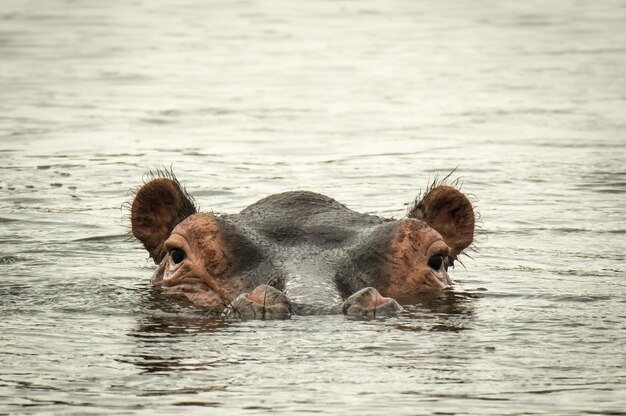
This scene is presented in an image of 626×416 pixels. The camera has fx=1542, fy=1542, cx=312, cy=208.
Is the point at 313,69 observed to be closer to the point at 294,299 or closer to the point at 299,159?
the point at 299,159

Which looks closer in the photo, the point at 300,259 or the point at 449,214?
the point at 300,259

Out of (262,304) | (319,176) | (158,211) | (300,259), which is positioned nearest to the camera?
(262,304)

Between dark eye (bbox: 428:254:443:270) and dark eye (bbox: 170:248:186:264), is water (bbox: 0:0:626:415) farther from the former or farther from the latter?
dark eye (bbox: 170:248:186:264)

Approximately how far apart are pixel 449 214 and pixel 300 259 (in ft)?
6.32

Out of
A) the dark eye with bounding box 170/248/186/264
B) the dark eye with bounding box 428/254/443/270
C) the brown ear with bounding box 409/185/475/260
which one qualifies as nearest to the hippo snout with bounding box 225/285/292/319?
the dark eye with bounding box 170/248/186/264

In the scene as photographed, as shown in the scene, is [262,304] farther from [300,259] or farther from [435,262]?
[435,262]

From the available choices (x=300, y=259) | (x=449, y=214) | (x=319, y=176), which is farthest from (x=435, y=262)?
(x=319, y=176)

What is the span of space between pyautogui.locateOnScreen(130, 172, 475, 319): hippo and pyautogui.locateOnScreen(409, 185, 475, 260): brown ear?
0.02 m

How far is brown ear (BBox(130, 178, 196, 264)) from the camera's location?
11656 millimetres

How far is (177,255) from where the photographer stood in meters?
11.0

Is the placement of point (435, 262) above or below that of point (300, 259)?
below

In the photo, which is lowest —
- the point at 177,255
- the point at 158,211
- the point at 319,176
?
the point at 319,176

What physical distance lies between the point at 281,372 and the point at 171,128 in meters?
12.9

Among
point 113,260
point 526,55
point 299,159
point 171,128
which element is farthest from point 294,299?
point 526,55
